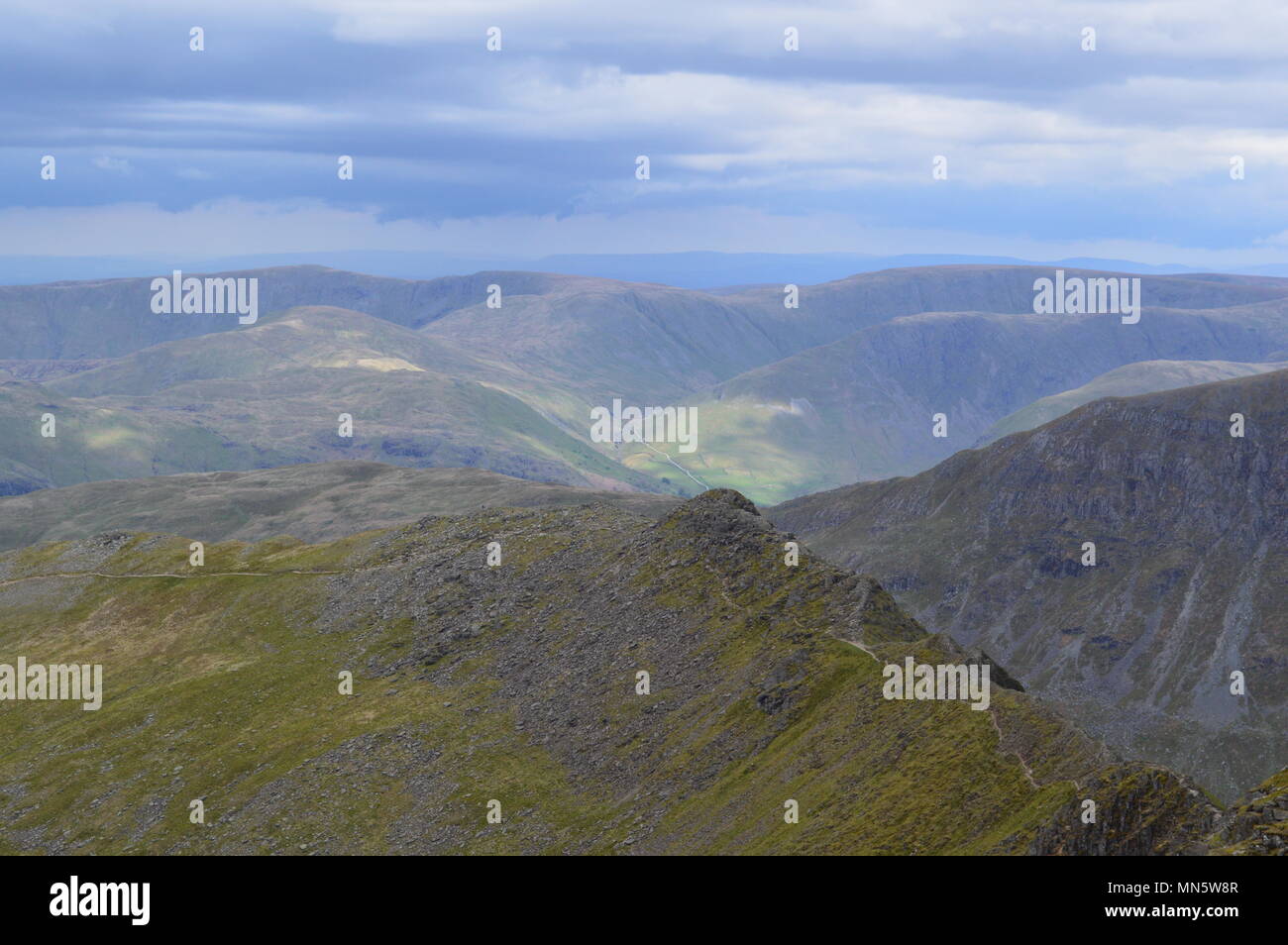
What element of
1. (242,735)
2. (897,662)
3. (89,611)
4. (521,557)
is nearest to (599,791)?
(897,662)

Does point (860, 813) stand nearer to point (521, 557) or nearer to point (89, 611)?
point (521, 557)

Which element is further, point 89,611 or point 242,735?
point 89,611

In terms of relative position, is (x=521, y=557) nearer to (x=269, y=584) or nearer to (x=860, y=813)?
(x=269, y=584)

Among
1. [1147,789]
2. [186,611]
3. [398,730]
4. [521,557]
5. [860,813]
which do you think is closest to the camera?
[1147,789]
